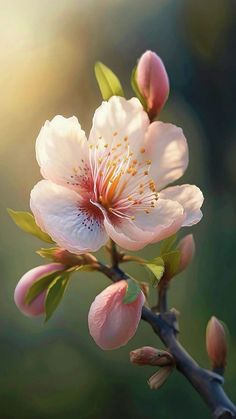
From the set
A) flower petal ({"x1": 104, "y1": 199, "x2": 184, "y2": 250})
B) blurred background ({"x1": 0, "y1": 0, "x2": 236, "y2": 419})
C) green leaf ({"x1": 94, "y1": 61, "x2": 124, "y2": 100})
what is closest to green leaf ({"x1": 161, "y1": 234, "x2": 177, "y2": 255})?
flower petal ({"x1": 104, "y1": 199, "x2": 184, "y2": 250})

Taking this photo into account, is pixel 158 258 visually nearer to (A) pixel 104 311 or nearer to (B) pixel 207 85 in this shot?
(A) pixel 104 311

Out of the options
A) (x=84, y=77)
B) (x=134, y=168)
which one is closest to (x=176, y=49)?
(x=84, y=77)

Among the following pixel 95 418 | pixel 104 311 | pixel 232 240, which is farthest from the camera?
pixel 232 240

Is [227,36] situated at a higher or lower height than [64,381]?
higher

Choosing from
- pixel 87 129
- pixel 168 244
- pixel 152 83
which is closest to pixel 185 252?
pixel 168 244

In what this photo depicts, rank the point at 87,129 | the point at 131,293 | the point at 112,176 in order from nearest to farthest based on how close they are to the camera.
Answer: the point at 131,293 < the point at 112,176 < the point at 87,129

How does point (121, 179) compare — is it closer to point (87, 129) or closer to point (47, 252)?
point (47, 252)
